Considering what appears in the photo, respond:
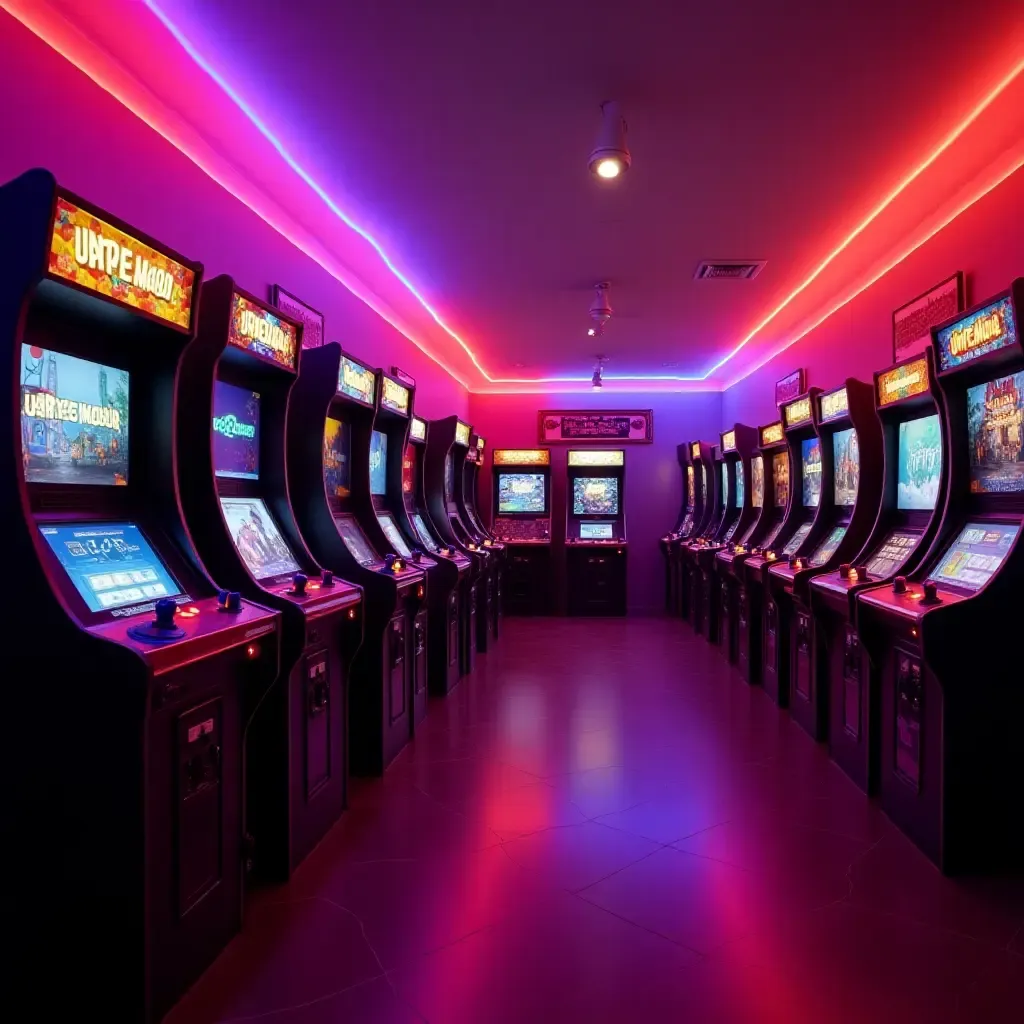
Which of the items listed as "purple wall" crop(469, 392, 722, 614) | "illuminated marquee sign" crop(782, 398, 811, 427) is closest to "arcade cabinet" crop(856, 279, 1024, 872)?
"illuminated marquee sign" crop(782, 398, 811, 427)

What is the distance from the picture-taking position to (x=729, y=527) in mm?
7773

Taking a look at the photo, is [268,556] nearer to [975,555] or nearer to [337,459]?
[337,459]

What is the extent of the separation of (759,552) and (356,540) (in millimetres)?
3254

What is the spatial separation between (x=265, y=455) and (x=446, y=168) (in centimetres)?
188

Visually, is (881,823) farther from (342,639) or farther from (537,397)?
(537,397)

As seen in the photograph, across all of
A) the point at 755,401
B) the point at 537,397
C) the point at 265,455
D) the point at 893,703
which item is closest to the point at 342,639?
the point at 265,455

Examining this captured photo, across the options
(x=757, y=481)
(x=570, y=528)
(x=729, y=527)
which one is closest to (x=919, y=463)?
(x=757, y=481)

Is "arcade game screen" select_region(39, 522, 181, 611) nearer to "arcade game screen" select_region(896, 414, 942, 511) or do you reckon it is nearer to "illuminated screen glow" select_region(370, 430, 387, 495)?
"illuminated screen glow" select_region(370, 430, 387, 495)

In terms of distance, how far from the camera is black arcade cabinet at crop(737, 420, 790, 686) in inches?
221

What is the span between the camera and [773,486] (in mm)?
6414

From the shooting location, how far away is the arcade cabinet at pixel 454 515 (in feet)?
20.6

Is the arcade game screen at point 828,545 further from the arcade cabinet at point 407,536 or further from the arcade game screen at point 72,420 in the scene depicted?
the arcade game screen at point 72,420

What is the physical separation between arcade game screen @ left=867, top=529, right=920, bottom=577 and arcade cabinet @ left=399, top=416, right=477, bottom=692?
2.54 meters

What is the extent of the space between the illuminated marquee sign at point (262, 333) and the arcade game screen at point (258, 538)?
552 mm
